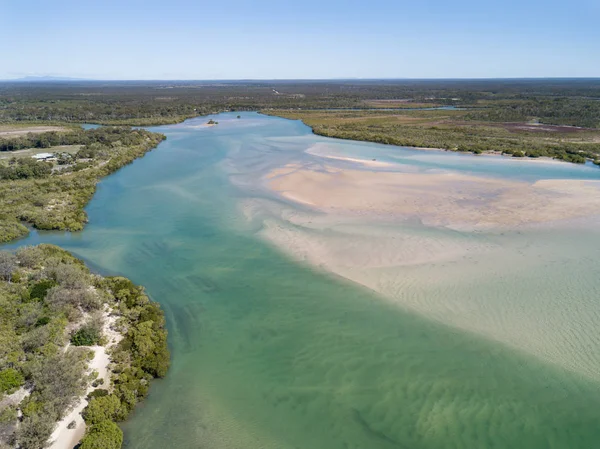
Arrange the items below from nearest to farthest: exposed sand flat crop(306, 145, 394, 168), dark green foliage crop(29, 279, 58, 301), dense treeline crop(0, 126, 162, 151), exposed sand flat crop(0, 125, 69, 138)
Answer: dark green foliage crop(29, 279, 58, 301) < exposed sand flat crop(306, 145, 394, 168) < dense treeline crop(0, 126, 162, 151) < exposed sand flat crop(0, 125, 69, 138)

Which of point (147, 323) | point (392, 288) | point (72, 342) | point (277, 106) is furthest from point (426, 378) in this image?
point (277, 106)

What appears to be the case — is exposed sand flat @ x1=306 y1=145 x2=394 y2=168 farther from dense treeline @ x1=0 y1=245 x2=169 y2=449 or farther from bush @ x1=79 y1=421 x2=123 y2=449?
bush @ x1=79 y1=421 x2=123 y2=449

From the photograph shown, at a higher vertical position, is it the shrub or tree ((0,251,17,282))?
tree ((0,251,17,282))

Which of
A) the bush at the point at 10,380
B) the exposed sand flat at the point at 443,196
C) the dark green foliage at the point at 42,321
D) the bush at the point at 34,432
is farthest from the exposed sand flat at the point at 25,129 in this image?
the bush at the point at 34,432

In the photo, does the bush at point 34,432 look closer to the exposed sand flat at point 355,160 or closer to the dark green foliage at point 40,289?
the dark green foliage at point 40,289

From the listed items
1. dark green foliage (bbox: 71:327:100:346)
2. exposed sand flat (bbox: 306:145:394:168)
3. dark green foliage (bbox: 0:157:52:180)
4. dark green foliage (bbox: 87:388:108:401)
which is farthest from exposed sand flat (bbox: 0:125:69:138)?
dark green foliage (bbox: 87:388:108:401)

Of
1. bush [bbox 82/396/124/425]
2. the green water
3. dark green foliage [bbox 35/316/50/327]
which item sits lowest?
the green water

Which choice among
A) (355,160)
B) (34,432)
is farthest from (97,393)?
(355,160)
